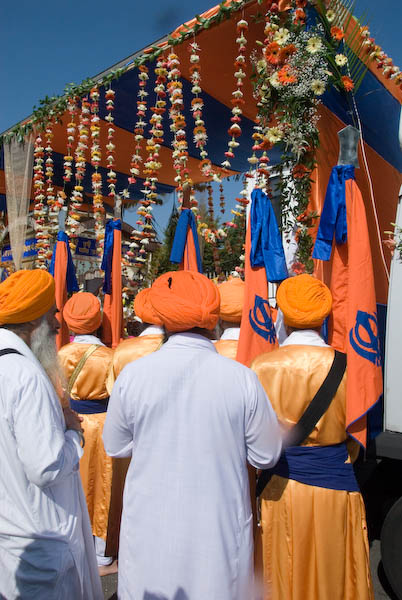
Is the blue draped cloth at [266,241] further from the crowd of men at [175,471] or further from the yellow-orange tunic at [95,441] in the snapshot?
the yellow-orange tunic at [95,441]

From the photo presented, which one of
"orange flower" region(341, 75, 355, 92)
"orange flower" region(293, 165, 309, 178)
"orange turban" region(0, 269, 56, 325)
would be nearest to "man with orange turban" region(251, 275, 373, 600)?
"orange turban" region(0, 269, 56, 325)

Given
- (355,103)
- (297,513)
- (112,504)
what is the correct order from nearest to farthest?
(297,513) → (112,504) → (355,103)

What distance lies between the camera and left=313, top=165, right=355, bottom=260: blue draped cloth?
9.96ft

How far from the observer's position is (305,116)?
358cm

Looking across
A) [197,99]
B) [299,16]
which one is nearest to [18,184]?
[197,99]

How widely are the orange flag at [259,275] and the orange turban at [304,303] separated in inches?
33.0

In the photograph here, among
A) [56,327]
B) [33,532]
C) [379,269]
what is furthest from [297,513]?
[379,269]

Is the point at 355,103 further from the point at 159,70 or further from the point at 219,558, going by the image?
the point at 219,558

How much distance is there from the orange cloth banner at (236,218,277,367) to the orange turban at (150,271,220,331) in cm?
146

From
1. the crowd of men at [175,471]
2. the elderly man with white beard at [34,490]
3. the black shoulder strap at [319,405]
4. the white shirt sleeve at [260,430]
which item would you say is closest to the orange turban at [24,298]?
the crowd of men at [175,471]

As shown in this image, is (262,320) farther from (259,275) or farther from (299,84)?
(299,84)

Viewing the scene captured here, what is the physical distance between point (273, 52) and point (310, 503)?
11.1 ft

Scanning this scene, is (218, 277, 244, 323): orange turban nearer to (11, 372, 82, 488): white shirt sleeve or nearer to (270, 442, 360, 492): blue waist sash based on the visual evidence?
(270, 442, 360, 492): blue waist sash

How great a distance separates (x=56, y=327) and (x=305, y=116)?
8.99 feet
